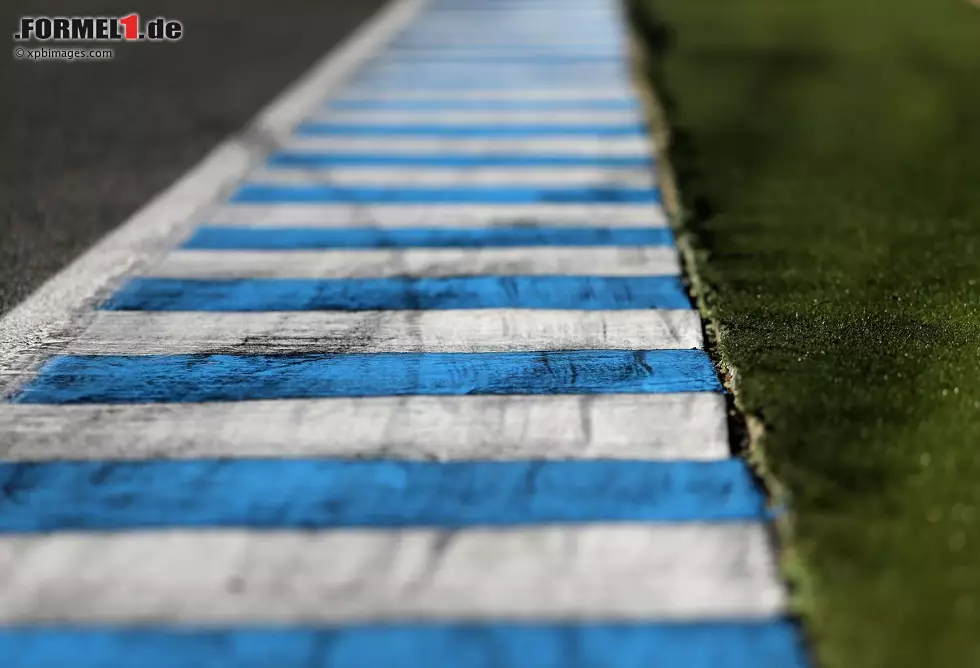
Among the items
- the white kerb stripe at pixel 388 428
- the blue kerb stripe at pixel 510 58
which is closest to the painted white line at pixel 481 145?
the blue kerb stripe at pixel 510 58

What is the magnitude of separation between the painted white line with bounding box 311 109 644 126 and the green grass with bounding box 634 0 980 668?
15.6 inches

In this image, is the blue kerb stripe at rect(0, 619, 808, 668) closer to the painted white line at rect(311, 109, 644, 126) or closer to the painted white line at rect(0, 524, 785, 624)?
the painted white line at rect(0, 524, 785, 624)

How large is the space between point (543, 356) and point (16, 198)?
3.11m

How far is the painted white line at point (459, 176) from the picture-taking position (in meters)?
4.84

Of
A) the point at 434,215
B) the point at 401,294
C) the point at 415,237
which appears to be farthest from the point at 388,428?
the point at 434,215

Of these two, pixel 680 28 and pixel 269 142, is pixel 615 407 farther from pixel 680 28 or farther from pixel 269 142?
pixel 680 28

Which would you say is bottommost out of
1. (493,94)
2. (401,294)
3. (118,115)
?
(401,294)

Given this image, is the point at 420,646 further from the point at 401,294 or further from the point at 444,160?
the point at 444,160

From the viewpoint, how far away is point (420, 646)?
1.93 meters

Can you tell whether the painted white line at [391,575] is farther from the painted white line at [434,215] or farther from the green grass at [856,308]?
the painted white line at [434,215]

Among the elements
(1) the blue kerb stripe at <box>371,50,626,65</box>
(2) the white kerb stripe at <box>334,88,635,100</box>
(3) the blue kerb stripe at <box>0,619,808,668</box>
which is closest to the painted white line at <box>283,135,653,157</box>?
(2) the white kerb stripe at <box>334,88,635,100</box>

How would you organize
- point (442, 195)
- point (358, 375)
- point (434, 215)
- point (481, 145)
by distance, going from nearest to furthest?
1. point (358, 375)
2. point (434, 215)
3. point (442, 195)
4. point (481, 145)

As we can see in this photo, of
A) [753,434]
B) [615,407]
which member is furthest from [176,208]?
[753,434]

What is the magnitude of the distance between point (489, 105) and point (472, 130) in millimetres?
690
